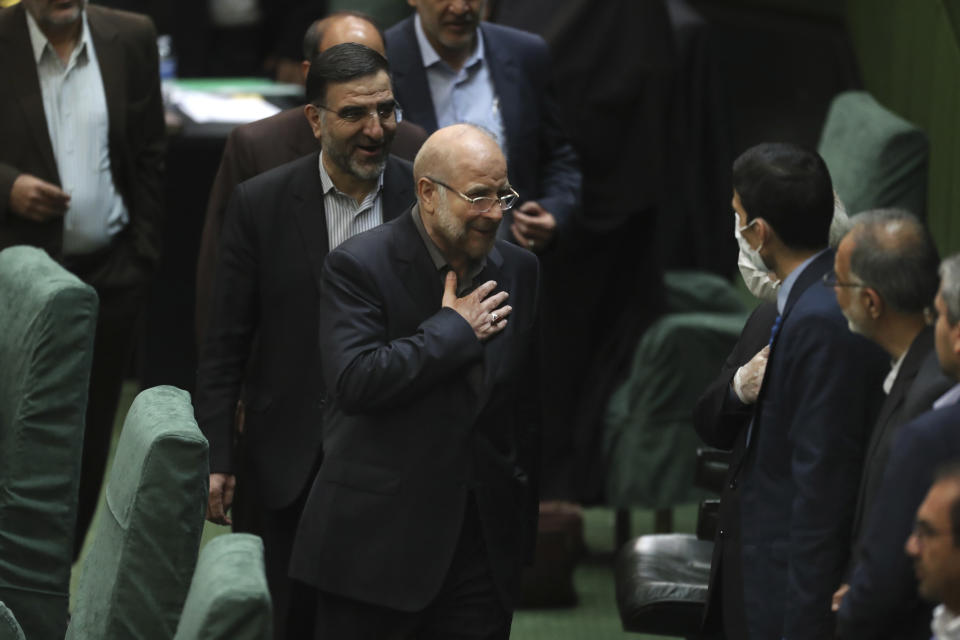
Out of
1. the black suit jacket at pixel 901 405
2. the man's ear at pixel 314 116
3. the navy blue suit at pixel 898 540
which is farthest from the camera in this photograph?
the man's ear at pixel 314 116

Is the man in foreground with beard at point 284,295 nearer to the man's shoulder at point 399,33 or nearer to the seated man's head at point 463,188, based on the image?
the seated man's head at point 463,188

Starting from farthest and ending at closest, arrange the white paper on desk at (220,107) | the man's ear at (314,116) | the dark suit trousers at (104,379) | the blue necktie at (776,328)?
the white paper on desk at (220,107)
the dark suit trousers at (104,379)
the man's ear at (314,116)
the blue necktie at (776,328)

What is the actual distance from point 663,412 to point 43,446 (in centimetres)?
249

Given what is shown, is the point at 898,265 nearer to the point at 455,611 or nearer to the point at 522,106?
the point at 455,611

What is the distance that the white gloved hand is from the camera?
3.17 m

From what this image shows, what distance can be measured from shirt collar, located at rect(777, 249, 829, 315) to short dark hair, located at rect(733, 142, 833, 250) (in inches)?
0.9

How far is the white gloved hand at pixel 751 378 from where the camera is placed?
3.17m

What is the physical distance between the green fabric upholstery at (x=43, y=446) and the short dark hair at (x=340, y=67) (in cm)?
62

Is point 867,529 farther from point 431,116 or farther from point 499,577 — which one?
point 431,116

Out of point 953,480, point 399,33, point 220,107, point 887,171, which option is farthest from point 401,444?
point 220,107

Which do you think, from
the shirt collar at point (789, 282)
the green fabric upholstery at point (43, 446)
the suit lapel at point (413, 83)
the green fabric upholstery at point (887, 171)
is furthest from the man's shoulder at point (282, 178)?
the green fabric upholstery at point (887, 171)

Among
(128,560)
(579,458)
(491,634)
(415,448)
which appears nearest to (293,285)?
(415,448)

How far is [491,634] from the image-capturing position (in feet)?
10.7

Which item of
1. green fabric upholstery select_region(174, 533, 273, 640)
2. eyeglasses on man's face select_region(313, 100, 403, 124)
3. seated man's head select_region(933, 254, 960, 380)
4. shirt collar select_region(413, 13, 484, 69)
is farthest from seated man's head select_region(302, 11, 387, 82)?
green fabric upholstery select_region(174, 533, 273, 640)
